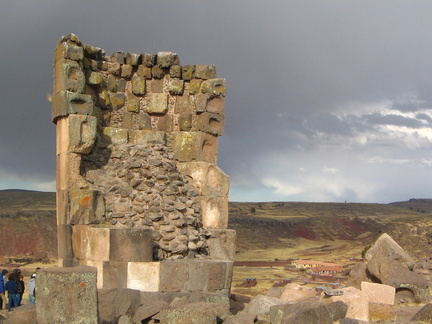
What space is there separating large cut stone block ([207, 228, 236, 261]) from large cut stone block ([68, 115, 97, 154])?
280 centimetres

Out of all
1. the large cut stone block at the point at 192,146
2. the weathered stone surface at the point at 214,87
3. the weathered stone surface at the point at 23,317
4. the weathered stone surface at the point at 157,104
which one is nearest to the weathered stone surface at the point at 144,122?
the weathered stone surface at the point at 157,104

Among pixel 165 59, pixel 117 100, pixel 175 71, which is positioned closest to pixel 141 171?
pixel 117 100

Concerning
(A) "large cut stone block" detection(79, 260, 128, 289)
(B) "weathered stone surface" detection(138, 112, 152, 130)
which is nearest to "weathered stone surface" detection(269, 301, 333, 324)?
(A) "large cut stone block" detection(79, 260, 128, 289)

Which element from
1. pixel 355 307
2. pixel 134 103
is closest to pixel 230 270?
pixel 355 307

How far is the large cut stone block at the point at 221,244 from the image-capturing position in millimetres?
10508

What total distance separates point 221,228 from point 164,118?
255 cm

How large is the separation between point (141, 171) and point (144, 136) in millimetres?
1322

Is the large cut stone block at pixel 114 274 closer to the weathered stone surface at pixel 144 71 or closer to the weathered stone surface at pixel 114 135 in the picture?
the weathered stone surface at pixel 114 135

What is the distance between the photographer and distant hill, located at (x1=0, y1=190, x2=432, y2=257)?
3247 cm

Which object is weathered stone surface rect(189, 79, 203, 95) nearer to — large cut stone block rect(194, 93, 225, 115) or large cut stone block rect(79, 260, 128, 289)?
large cut stone block rect(194, 93, 225, 115)

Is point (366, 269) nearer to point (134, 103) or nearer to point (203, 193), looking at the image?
point (203, 193)

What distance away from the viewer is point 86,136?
10.0 metres

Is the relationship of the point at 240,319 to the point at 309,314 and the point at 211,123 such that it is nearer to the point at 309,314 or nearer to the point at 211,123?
the point at 309,314

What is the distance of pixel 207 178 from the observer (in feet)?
36.6
